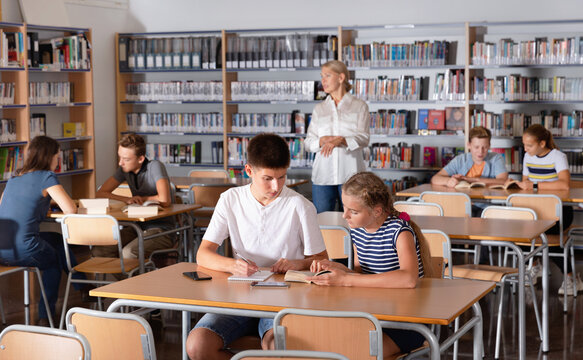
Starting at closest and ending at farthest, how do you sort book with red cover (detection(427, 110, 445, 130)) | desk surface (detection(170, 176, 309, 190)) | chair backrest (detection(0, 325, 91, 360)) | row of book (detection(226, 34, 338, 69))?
1. chair backrest (detection(0, 325, 91, 360))
2. desk surface (detection(170, 176, 309, 190))
3. book with red cover (detection(427, 110, 445, 130))
4. row of book (detection(226, 34, 338, 69))

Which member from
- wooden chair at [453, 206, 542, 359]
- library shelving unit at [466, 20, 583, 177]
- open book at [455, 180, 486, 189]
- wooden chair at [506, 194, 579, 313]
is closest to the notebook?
wooden chair at [453, 206, 542, 359]

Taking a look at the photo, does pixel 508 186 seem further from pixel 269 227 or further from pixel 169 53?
pixel 169 53

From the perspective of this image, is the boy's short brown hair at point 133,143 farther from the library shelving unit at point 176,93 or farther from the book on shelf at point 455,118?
the book on shelf at point 455,118

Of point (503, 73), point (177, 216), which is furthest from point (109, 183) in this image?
point (503, 73)

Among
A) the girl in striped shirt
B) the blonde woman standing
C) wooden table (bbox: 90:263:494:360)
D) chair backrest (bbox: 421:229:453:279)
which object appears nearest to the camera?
wooden table (bbox: 90:263:494:360)

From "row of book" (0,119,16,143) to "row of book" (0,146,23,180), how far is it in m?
0.09

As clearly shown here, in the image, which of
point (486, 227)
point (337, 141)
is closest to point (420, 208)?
point (486, 227)

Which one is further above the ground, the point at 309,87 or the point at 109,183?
the point at 309,87

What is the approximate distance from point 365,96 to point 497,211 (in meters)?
3.41

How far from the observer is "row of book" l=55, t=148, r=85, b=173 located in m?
7.81

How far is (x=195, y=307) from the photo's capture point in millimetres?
2539

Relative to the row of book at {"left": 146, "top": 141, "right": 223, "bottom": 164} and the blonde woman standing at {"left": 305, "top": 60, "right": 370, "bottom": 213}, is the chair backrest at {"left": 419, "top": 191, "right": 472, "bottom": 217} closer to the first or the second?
the blonde woman standing at {"left": 305, "top": 60, "right": 370, "bottom": 213}

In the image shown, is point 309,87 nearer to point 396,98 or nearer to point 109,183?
point 396,98

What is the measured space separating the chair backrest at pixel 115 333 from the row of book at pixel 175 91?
20.2 ft
